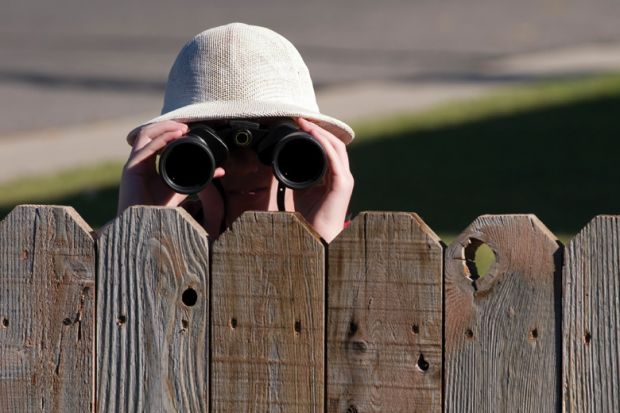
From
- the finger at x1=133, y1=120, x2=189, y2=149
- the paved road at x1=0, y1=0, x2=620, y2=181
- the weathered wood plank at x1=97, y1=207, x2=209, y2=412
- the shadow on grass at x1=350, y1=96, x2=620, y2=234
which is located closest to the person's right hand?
the finger at x1=133, y1=120, x2=189, y2=149

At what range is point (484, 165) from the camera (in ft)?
28.4

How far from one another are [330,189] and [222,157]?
0.91 ft

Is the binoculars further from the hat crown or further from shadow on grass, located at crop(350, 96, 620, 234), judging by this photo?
shadow on grass, located at crop(350, 96, 620, 234)

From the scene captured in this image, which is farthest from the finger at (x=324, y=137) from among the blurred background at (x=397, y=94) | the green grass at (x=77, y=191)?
the green grass at (x=77, y=191)

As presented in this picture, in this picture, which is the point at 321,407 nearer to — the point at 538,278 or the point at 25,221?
the point at 538,278

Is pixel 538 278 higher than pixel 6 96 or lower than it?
lower

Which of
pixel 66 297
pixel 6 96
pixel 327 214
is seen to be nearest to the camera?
pixel 66 297

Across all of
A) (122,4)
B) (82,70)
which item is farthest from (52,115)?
(122,4)

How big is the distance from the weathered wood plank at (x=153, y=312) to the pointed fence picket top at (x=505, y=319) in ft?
1.59

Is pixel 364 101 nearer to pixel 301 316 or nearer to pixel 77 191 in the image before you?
pixel 77 191

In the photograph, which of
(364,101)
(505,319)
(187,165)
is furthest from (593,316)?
(364,101)

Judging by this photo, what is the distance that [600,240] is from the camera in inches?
85.0

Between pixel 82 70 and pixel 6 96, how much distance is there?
120 cm

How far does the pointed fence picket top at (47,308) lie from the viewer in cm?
231
